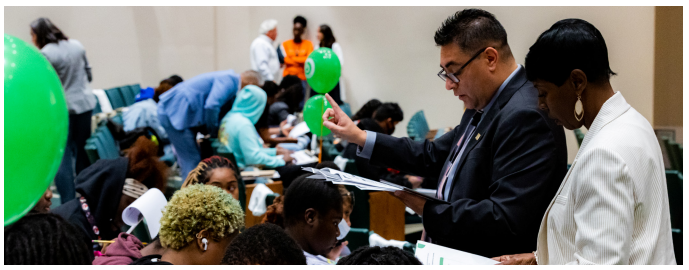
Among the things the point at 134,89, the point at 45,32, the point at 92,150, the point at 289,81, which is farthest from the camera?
the point at 134,89

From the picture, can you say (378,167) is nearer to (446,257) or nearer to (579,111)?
(446,257)

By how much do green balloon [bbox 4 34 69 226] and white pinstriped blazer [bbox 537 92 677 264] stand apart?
936mm

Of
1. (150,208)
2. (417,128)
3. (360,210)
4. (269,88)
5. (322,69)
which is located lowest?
(417,128)

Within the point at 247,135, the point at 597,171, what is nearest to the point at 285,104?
the point at 247,135

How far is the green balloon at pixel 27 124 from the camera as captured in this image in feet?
3.18

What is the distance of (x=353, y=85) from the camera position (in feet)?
29.1

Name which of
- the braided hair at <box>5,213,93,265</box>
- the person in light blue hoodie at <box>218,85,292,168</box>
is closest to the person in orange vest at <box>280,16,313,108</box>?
the person in light blue hoodie at <box>218,85,292,168</box>

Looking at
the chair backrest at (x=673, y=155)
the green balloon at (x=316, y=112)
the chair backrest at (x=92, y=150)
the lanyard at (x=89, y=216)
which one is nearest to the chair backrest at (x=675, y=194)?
the chair backrest at (x=673, y=155)

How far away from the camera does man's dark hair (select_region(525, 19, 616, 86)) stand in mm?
1071

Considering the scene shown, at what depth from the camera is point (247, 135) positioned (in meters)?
4.18

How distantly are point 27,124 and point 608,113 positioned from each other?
1.02 m

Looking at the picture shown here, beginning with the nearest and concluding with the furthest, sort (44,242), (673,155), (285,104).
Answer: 1. (44,242)
2. (673,155)
3. (285,104)

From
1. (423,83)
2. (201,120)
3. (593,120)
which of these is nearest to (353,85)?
(423,83)

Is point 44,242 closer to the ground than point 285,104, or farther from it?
farther from it
